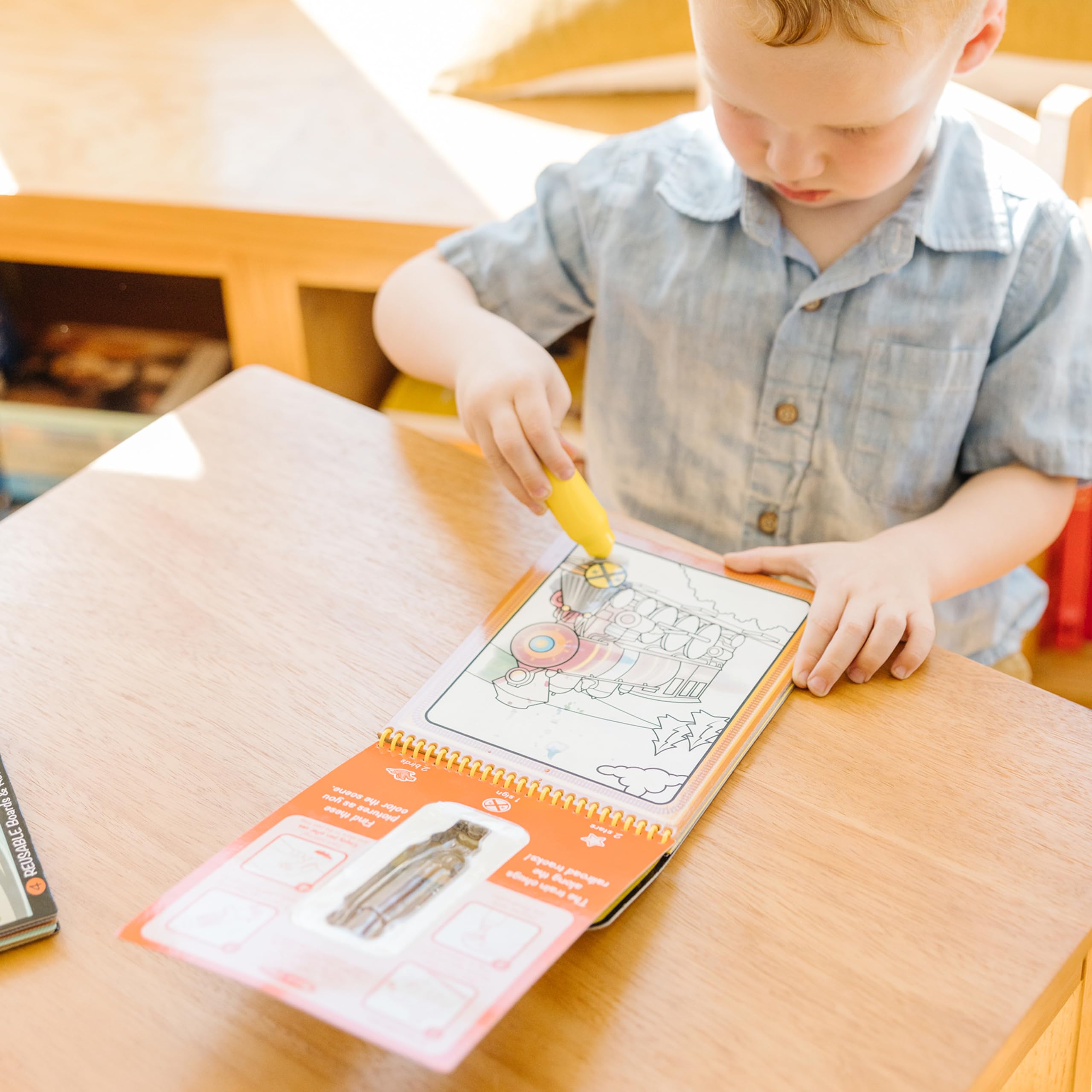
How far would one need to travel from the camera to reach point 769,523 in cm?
79

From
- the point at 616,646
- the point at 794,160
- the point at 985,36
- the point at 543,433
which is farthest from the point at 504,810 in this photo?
the point at 985,36

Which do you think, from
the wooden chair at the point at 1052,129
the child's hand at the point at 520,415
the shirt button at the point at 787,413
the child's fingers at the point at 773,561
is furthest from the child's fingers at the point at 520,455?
the wooden chair at the point at 1052,129

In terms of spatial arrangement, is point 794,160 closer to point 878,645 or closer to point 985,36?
point 985,36

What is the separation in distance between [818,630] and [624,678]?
10 cm

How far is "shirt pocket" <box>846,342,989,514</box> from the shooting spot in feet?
2.28

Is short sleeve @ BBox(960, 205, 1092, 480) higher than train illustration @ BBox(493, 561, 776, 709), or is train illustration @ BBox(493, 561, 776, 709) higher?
short sleeve @ BBox(960, 205, 1092, 480)

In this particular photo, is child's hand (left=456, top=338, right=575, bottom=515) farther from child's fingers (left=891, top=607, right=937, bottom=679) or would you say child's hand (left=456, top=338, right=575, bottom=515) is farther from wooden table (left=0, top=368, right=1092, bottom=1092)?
child's fingers (left=891, top=607, right=937, bottom=679)

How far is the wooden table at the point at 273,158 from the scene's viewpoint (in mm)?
1131

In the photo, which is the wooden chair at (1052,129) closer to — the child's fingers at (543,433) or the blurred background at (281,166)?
the blurred background at (281,166)

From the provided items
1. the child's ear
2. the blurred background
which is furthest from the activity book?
the blurred background

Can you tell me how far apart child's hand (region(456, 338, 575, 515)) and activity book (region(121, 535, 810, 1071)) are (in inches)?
1.8

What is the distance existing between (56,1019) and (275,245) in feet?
2.92

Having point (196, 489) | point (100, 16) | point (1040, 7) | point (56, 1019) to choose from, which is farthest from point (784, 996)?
point (100, 16)

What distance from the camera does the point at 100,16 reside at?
60.2 inches
